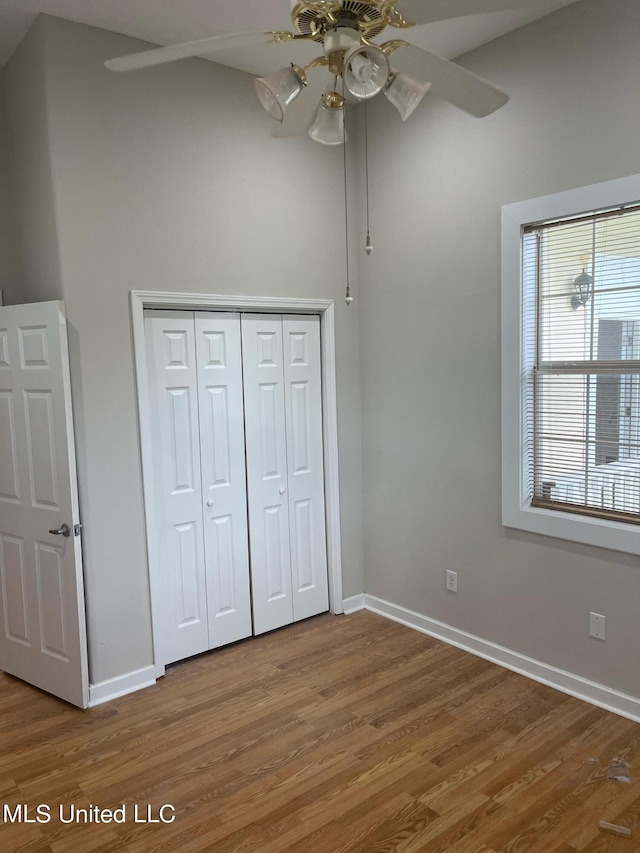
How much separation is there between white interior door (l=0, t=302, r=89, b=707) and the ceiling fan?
63.0 inches

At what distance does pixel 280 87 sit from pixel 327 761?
2.42 meters

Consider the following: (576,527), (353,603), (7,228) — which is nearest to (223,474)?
(353,603)

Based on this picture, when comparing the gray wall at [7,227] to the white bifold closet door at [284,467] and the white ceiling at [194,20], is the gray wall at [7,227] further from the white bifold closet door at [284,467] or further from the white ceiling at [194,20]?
the white bifold closet door at [284,467]

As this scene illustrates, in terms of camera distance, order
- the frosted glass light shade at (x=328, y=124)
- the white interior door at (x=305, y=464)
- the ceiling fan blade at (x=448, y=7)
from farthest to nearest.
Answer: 1. the white interior door at (x=305, y=464)
2. the frosted glass light shade at (x=328, y=124)
3. the ceiling fan blade at (x=448, y=7)

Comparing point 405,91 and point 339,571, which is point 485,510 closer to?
point 339,571

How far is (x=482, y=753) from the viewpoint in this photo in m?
2.56

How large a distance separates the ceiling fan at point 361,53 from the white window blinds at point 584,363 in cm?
127

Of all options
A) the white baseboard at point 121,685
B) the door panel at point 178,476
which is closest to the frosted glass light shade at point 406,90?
the door panel at point 178,476

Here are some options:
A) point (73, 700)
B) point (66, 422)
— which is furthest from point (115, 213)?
point (73, 700)

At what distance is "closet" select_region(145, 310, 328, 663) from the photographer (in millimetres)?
3316

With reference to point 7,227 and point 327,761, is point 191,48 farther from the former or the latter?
point 327,761

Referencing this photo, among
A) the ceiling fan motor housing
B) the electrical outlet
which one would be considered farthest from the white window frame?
the ceiling fan motor housing

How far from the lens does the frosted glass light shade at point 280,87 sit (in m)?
1.58

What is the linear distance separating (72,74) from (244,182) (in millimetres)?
966
